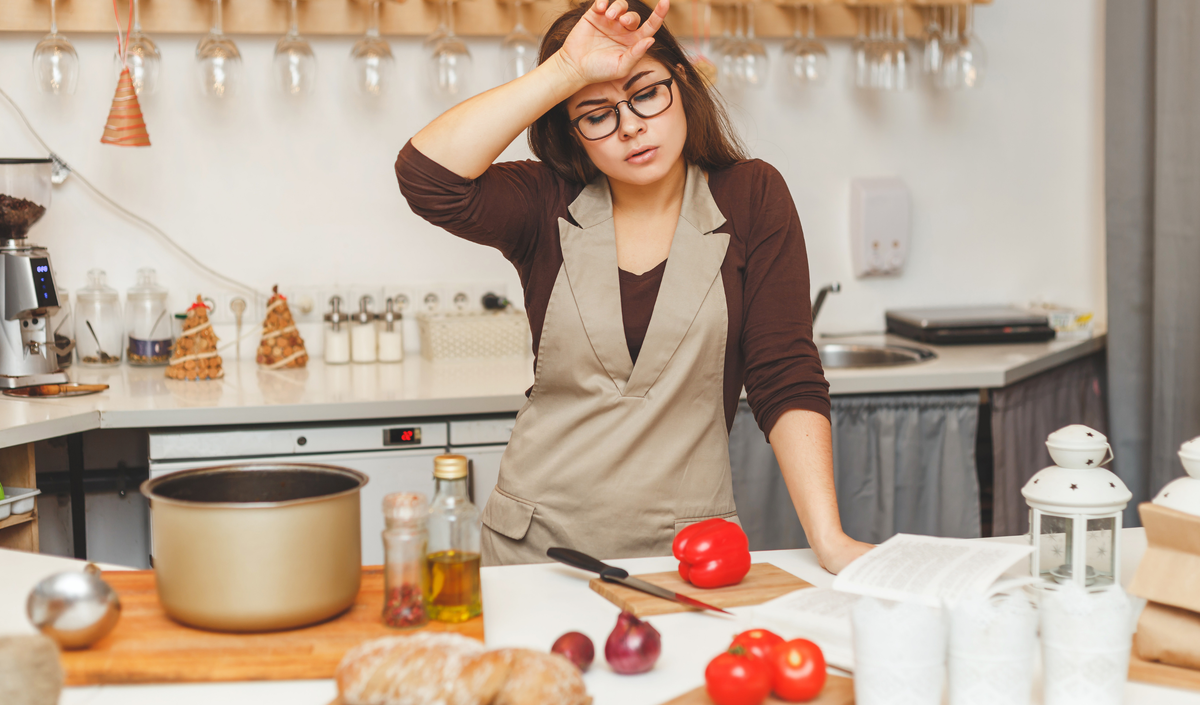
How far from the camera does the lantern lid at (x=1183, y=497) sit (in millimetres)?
876

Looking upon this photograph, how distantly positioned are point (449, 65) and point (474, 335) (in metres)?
0.69

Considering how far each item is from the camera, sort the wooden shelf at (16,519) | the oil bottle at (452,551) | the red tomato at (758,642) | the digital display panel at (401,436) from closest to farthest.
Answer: the red tomato at (758,642), the oil bottle at (452,551), the wooden shelf at (16,519), the digital display panel at (401,436)

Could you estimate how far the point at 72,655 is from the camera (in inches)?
33.3

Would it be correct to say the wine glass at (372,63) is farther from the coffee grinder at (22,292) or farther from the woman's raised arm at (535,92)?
the woman's raised arm at (535,92)

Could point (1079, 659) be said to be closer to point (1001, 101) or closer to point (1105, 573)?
point (1105, 573)

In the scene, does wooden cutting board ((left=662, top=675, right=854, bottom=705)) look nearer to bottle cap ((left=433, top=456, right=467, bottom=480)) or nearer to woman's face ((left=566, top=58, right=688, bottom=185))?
bottle cap ((left=433, top=456, right=467, bottom=480))

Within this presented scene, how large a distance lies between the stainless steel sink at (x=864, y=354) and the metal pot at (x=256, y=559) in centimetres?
211

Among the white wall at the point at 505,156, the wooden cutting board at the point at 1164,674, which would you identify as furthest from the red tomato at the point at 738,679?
the white wall at the point at 505,156

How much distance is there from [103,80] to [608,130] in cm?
186

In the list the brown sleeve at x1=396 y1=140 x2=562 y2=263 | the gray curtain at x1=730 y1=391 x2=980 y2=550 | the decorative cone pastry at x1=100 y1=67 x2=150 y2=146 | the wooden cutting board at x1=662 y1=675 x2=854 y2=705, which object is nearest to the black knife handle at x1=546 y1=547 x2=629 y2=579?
the wooden cutting board at x1=662 y1=675 x2=854 y2=705

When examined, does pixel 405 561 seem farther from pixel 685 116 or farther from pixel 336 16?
pixel 336 16

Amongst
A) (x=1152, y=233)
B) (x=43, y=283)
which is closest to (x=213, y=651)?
(x=43, y=283)

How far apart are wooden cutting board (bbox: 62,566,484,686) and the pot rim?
4.6 inches

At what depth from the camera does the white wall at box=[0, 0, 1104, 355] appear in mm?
2625
